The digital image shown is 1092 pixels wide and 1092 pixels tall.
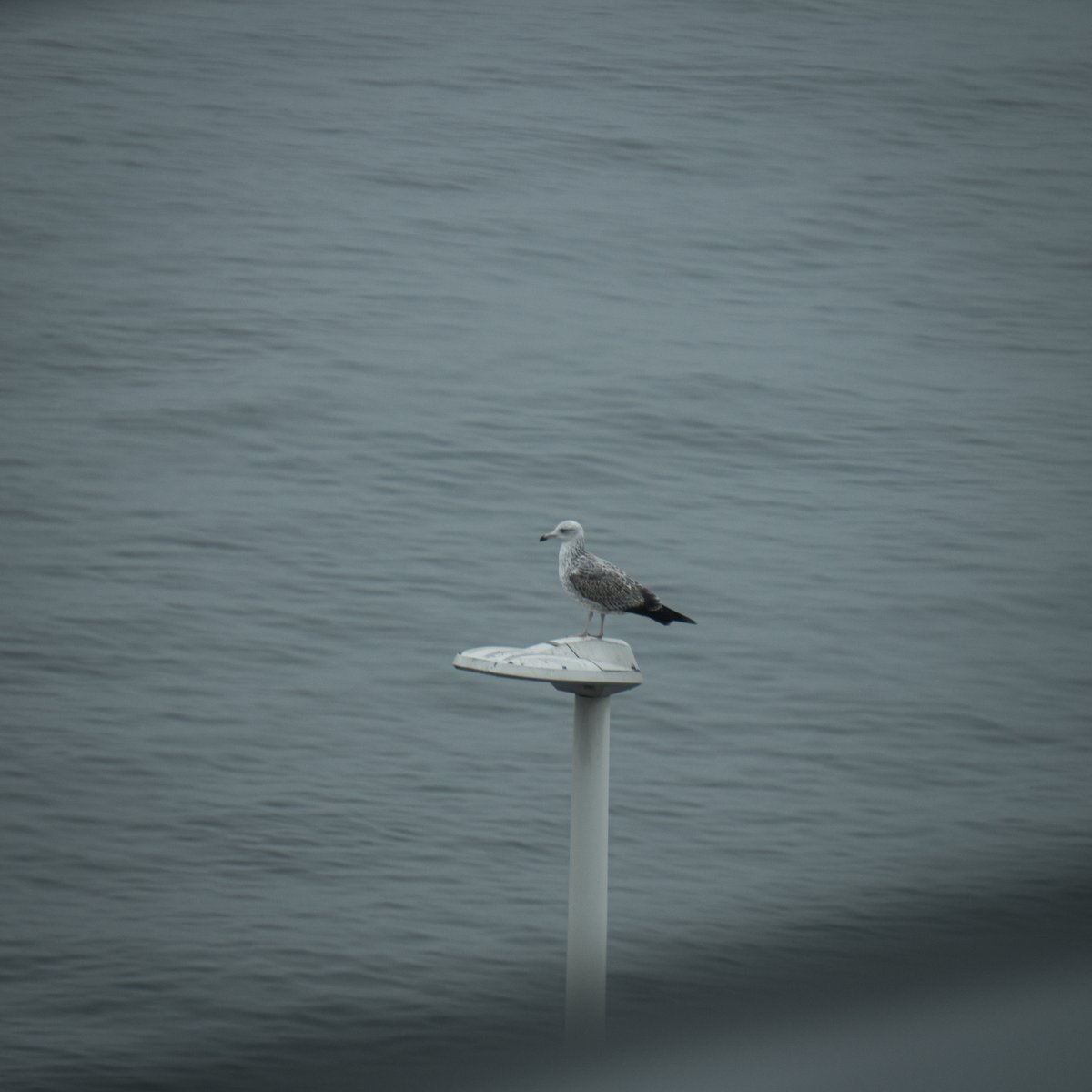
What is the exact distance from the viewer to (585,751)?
4.72m

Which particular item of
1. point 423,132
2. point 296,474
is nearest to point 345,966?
point 296,474

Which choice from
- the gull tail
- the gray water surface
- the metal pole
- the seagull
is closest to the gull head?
the seagull

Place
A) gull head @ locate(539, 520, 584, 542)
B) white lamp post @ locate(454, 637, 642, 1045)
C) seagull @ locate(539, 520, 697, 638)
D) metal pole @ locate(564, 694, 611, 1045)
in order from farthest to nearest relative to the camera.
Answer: gull head @ locate(539, 520, 584, 542), seagull @ locate(539, 520, 697, 638), metal pole @ locate(564, 694, 611, 1045), white lamp post @ locate(454, 637, 642, 1045)

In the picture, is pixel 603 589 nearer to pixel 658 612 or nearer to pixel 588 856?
pixel 658 612

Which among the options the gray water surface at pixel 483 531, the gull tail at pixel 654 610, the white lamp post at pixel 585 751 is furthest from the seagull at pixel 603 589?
the gray water surface at pixel 483 531

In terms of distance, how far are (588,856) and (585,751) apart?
33 centimetres

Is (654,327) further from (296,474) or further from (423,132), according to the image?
(423,132)

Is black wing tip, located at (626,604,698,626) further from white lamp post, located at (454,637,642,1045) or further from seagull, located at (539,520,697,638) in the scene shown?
white lamp post, located at (454,637,642,1045)

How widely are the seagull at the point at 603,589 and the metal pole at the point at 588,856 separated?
33 centimetres

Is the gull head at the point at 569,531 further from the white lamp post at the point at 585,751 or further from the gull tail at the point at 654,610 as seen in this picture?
the white lamp post at the point at 585,751

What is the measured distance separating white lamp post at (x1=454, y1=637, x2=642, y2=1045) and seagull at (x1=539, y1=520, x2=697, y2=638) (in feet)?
0.79

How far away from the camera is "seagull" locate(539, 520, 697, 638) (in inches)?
194

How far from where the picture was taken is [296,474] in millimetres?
13742

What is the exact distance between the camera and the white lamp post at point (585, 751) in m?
4.56
